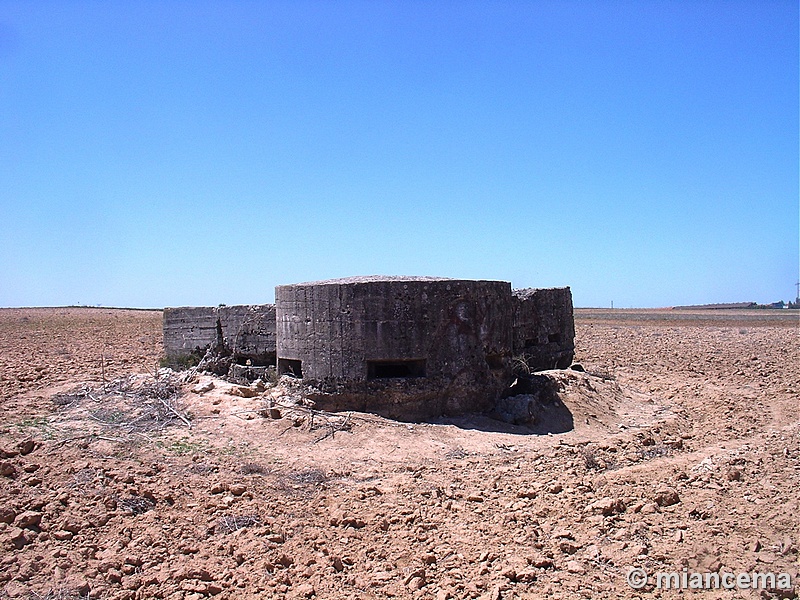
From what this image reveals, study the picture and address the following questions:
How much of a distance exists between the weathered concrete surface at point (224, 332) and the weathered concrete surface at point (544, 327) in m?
3.89

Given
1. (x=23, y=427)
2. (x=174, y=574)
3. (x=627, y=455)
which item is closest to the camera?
(x=174, y=574)

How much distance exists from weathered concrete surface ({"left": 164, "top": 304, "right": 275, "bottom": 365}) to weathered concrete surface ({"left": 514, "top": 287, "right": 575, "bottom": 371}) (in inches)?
153

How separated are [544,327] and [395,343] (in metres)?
3.82

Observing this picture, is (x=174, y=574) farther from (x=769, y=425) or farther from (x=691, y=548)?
(x=769, y=425)

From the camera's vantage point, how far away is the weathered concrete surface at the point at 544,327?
1017 centimetres

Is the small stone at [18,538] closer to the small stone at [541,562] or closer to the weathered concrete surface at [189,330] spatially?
the small stone at [541,562]

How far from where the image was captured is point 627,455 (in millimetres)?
6531

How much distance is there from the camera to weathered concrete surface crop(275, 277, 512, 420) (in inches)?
307

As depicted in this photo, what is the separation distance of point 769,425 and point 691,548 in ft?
15.6

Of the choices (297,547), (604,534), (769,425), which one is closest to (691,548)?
(604,534)

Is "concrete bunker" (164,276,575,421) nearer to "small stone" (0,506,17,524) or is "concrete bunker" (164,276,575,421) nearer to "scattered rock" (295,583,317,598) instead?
"small stone" (0,506,17,524)

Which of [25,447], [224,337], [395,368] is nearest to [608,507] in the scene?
[395,368]

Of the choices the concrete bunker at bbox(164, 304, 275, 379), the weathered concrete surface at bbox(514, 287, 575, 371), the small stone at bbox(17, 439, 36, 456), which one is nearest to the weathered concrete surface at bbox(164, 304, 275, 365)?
the concrete bunker at bbox(164, 304, 275, 379)

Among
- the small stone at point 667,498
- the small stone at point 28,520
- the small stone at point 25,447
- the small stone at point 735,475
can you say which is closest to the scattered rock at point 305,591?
the small stone at point 28,520
